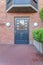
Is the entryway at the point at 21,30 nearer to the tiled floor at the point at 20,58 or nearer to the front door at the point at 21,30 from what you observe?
the front door at the point at 21,30

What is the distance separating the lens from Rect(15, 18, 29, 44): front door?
15172mm

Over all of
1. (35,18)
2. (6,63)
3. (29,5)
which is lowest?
(6,63)

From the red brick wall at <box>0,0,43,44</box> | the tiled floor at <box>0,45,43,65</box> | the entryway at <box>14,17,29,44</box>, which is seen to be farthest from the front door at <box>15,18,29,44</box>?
the tiled floor at <box>0,45,43,65</box>

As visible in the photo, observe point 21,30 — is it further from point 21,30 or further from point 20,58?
point 20,58

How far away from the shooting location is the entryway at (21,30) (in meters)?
15.2

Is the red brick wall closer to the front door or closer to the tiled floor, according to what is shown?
the front door

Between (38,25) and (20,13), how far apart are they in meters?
1.69

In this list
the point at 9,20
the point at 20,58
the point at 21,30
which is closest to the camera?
the point at 20,58

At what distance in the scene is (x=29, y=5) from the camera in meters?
13.7

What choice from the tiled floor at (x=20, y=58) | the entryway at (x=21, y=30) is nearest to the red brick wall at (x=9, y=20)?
the entryway at (x=21, y=30)

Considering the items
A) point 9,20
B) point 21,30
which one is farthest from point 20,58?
point 9,20

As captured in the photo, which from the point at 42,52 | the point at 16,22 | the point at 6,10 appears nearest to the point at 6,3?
the point at 6,10

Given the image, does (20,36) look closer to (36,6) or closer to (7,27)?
(7,27)

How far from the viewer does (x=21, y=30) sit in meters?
15.2
